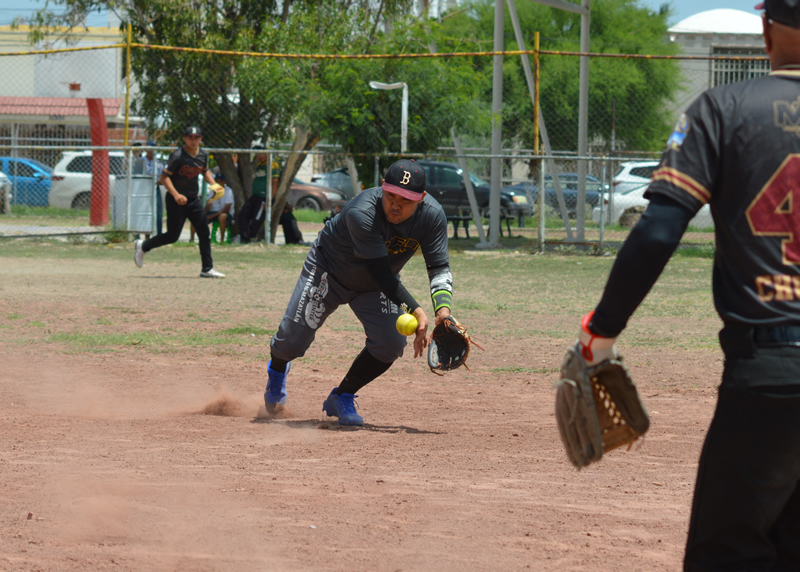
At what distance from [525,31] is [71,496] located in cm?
3900

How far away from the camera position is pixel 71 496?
13.5ft

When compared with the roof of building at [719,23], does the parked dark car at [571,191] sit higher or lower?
lower

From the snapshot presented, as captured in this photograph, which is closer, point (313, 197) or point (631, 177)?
point (631, 177)

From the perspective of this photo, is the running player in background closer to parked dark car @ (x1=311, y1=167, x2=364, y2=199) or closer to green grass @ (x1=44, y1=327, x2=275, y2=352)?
green grass @ (x1=44, y1=327, x2=275, y2=352)

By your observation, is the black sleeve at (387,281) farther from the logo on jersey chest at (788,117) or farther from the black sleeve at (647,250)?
the logo on jersey chest at (788,117)

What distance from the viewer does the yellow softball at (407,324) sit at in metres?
5.31

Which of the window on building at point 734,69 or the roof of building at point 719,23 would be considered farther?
the roof of building at point 719,23

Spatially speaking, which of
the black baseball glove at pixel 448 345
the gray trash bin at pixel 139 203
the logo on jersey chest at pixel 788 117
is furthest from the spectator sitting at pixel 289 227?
the logo on jersey chest at pixel 788 117

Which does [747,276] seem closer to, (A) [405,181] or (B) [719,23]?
(A) [405,181]

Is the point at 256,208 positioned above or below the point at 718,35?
below

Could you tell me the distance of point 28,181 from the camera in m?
25.1

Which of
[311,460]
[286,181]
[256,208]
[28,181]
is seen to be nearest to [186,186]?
[256,208]

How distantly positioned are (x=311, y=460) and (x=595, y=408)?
2.63m

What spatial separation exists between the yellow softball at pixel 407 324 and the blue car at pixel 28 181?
69.1 feet
